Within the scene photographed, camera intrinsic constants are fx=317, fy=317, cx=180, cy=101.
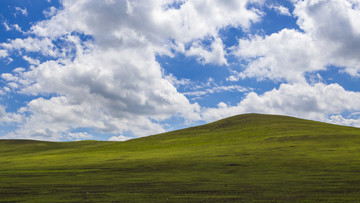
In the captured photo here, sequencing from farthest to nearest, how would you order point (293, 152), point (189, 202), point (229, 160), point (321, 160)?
point (293, 152)
point (229, 160)
point (321, 160)
point (189, 202)

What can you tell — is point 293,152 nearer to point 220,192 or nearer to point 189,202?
point 220,192

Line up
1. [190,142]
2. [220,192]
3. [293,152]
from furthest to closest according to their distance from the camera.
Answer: [190,142], [293,152], [220,192]

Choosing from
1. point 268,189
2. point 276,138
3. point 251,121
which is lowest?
point 268,189

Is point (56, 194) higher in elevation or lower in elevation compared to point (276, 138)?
lower

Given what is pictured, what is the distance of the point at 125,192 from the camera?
2448 centimetres

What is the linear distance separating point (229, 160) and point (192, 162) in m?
6.05

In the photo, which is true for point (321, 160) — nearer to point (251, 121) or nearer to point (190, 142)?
point (190, 142)

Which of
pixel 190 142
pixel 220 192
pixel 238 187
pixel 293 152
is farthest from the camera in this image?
pixel 190 142

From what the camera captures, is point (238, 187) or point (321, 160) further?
point (321, 160)

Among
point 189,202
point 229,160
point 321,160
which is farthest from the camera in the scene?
point 229,160

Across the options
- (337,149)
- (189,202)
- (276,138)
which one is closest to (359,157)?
(337,149)

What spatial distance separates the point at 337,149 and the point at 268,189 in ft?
137

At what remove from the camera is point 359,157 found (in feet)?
161

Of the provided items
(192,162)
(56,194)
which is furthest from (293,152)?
(56,194)
